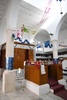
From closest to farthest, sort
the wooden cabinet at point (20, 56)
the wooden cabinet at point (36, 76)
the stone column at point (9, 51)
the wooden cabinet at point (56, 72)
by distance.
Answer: the wooden cabinet at point (36, 76) → the stone column at point (9, 51) → the wooden cabinet at point (56, 72) → the wooden cabinet at point (20, 56)

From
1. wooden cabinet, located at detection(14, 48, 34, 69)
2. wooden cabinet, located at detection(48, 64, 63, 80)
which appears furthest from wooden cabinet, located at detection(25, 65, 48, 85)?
wooden cabinet, located at detection(14, 48, 34, 69)

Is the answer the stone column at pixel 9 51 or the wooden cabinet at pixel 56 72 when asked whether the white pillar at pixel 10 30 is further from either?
the wooden cabinet at pixel 56 72

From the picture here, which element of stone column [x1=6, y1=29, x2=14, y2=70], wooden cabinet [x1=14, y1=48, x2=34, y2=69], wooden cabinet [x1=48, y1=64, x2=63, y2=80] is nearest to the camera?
stone column [x1=6, y1=29, x2=14, y2=70]

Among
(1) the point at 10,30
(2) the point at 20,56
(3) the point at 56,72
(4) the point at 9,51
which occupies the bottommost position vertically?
(3) the point at 56,72

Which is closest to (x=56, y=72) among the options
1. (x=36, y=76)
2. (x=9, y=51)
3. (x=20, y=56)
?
(x=36, y=76)

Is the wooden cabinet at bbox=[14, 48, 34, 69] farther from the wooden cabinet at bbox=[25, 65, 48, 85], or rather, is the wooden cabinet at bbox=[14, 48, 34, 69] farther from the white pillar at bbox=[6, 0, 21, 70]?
the white pillar at bbox=[6, 0, 21, 70]

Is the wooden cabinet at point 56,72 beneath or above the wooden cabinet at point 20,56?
beneath

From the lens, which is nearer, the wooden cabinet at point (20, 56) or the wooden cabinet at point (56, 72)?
the wooden cabinet at point (56, 72)

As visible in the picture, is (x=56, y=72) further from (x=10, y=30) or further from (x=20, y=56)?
(x=20, y=56)

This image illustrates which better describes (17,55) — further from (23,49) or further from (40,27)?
(40,27)

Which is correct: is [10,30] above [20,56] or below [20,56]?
above

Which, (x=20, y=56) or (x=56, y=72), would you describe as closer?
(x=56, y=72)

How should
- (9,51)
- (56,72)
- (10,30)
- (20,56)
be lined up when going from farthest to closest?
(20,56) < (56,72) < (10,30) < (9,51)

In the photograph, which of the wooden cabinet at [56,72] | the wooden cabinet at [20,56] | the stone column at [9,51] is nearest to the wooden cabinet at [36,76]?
the stone column at [9,51]
